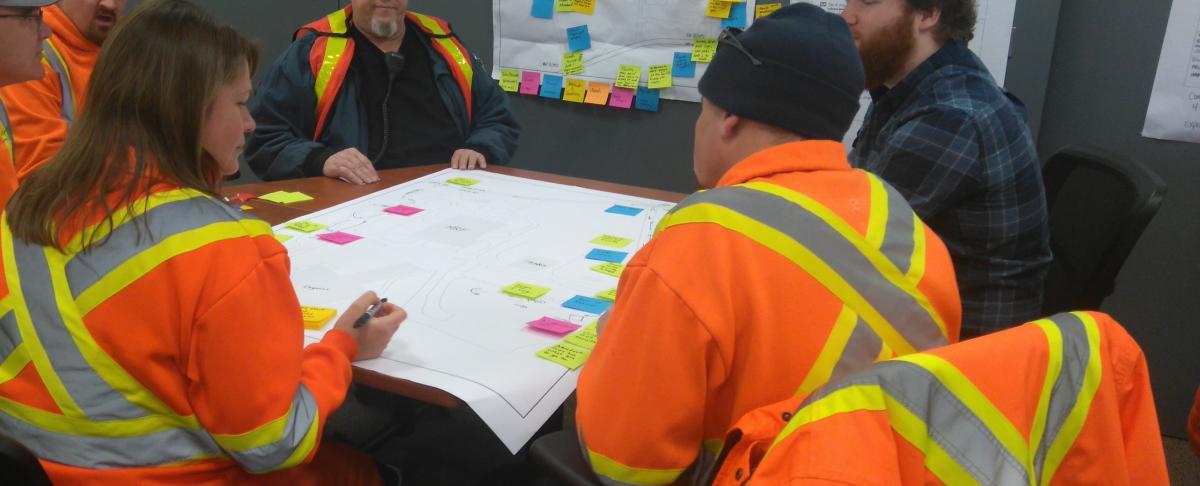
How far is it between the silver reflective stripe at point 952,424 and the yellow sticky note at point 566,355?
0.57 meters

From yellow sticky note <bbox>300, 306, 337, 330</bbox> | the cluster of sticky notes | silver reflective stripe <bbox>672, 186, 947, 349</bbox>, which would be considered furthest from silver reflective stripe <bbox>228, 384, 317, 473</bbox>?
the cluster of sticky notes

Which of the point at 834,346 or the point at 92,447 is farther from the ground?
the point at 834,346

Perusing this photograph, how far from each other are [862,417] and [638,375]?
33 cm

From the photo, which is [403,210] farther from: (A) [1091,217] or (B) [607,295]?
(A) [1091,217]

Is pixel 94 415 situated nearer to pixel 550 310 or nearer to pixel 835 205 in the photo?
pixel 550 310

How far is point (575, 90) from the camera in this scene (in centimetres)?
318

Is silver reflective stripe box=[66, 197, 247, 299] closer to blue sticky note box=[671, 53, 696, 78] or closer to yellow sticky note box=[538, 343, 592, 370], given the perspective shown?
yellow sticky note box=[538, 343, 592, 370]

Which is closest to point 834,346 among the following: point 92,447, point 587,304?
point 587,304

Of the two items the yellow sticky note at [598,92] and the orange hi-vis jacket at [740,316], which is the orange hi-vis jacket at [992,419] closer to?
the orange hi-vis jacket at [740,316]

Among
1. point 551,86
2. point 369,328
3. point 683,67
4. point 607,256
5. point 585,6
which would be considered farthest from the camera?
point 551,86

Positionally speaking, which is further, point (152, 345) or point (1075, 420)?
point (152, 345)

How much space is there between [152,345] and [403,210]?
3.23ft

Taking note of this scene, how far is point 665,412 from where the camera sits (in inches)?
37.6

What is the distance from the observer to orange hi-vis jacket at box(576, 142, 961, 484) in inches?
36.5
